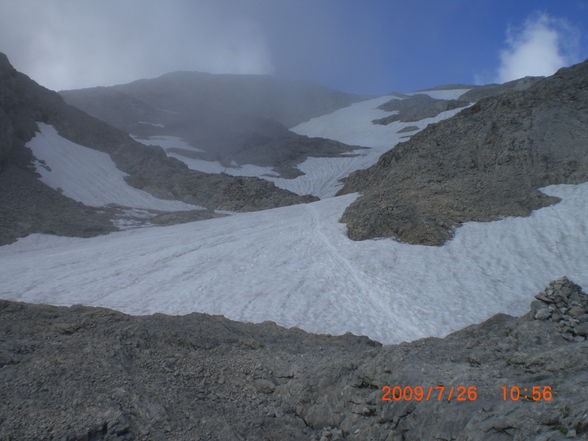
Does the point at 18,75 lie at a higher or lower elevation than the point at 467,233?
higher

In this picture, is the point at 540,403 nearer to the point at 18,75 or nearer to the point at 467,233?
the point at 467,233

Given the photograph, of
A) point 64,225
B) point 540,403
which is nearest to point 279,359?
point 540,403

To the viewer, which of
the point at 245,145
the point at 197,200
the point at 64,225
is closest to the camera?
the point at 64,225

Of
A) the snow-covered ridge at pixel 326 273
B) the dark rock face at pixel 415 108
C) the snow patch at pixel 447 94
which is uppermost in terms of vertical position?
the snow patch at pixel 447 94

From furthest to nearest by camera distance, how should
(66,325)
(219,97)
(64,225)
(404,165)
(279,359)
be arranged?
(219,97) < (404,165) < (64,225) < (66,325) < (279,359)

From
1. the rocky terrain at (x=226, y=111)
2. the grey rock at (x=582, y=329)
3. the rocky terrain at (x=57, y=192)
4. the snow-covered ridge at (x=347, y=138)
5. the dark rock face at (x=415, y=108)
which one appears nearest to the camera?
the grey rock at (x=582, y=329)

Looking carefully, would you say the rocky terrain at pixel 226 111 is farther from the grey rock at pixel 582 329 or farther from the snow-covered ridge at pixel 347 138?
the grey rock at pixel 582 329

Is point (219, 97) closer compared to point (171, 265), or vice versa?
point (171, 265)
